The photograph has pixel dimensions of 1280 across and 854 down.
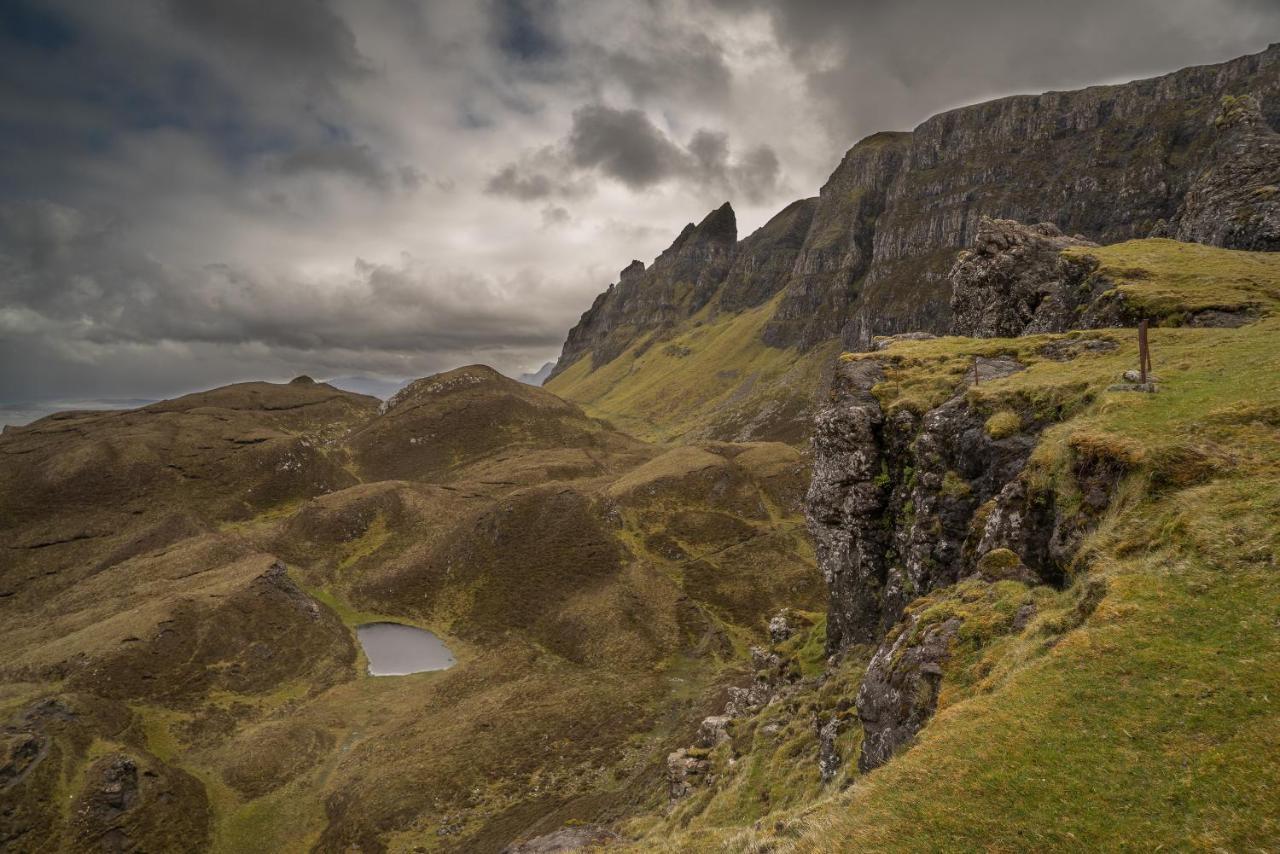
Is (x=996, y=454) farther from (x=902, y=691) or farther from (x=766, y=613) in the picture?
(x=766, y=613)

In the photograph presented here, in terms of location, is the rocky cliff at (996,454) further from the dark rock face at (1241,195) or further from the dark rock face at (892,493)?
the dark rock face at (1241,195)

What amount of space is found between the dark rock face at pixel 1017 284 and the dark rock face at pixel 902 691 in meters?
34.5

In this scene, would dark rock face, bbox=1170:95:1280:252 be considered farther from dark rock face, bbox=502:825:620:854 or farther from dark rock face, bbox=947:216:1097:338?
dark rock face, bbox=502:825:620:854

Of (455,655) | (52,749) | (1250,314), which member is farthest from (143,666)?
(1250,314)

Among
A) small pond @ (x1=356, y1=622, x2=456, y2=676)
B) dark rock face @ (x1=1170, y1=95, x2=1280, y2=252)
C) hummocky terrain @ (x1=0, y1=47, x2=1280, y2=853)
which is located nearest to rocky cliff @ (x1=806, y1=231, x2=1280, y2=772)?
hummocky terrain @ (x1=0, y1=47, x2=1280, y2=853)

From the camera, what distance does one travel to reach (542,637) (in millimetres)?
67625

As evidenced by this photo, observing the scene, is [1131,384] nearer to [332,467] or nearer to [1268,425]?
[1268,425]

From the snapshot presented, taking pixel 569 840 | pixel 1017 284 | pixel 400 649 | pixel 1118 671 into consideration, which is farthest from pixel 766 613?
pixel 1118 671

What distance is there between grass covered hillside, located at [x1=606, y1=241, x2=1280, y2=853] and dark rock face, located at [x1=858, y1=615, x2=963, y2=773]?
49 cm

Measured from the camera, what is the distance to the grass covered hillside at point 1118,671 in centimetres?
981

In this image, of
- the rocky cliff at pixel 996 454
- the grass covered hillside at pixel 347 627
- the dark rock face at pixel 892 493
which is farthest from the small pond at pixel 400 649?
the rocky cliff at pixel 996 454

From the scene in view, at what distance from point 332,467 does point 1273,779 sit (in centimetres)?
13571

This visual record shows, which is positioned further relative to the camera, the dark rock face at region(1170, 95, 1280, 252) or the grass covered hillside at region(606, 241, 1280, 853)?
the dark rock face at region(1170, 95, 1280, 252)

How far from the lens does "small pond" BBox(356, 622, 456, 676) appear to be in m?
64.4
